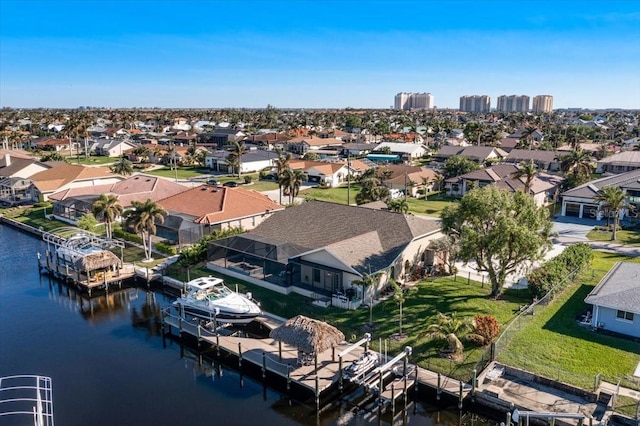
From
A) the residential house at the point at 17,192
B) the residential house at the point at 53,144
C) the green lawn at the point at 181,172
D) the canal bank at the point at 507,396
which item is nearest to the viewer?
the canal bank at the point at 507,396

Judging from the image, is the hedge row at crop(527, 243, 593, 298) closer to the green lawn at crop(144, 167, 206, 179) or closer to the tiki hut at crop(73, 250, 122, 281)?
the tiki hut at crop(73, 250, 122, 281)

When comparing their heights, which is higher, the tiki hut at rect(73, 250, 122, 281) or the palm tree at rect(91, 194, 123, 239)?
the palm tree at rect(91, 194, 123, 239)

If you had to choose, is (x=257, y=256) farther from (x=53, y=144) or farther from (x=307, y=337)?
(x=53, y=144)

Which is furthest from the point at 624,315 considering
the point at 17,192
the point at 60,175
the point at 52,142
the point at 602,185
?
the point at 52,142

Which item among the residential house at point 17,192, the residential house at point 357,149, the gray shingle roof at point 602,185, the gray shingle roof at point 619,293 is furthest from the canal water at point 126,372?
the residential house at point 357,149

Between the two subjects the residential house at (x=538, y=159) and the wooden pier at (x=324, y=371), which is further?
the residential house at (x=538, y=159)

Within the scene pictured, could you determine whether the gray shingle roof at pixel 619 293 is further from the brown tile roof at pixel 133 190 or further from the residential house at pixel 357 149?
the residential house at pixel 357 149

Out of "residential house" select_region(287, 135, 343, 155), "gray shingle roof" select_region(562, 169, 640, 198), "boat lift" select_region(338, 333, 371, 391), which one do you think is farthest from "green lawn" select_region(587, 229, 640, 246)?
"residential house" select_region(287, 135, 343, 155)
